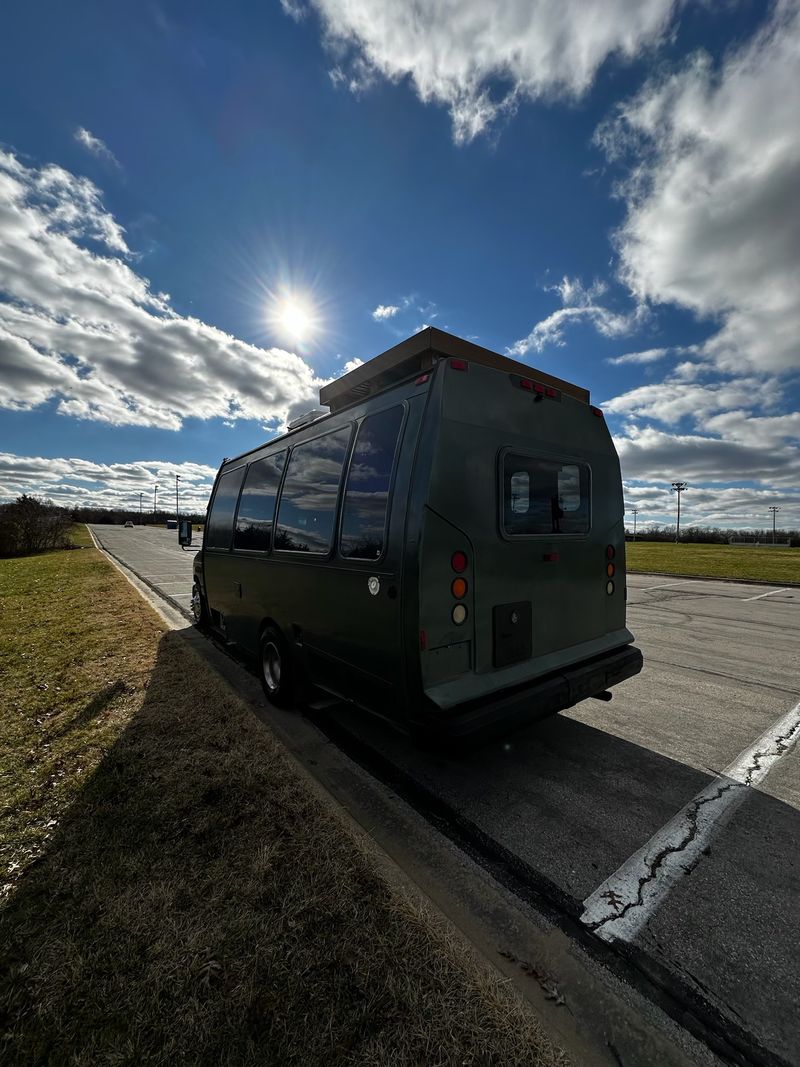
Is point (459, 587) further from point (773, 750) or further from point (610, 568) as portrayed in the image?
point (773, 750)

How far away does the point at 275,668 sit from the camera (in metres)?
4.84

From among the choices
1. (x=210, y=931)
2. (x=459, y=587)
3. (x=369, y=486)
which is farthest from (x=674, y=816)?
(x=369, y=486)

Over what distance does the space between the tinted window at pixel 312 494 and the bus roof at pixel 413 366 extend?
0.41m

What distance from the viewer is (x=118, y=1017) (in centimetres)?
170

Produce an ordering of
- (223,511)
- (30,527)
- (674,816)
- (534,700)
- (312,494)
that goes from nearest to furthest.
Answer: (674,816), (534,700), (312,494), (223,511), (30,527)

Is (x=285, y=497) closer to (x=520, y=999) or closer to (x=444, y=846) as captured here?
(x=444, y=846)

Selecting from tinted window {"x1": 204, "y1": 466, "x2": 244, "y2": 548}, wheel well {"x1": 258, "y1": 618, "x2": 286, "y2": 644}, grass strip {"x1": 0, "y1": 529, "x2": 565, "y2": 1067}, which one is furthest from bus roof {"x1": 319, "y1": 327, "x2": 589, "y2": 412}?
grass strip {"x1": 0, "y1": 529, "x2": 565, "y2": 1067}

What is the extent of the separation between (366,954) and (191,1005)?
26.4 inches

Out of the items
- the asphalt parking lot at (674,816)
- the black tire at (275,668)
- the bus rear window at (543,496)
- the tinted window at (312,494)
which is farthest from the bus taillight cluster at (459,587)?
the black tire at (275,668)

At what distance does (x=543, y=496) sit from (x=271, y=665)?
3.28 meters

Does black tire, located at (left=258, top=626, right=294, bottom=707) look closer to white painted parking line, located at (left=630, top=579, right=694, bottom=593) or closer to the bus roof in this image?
the bus roof

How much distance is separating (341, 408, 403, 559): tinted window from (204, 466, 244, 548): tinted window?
3.03 metres

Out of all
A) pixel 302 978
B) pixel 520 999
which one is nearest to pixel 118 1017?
pixel 302 978

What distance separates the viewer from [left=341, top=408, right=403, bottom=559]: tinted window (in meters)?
3.18
